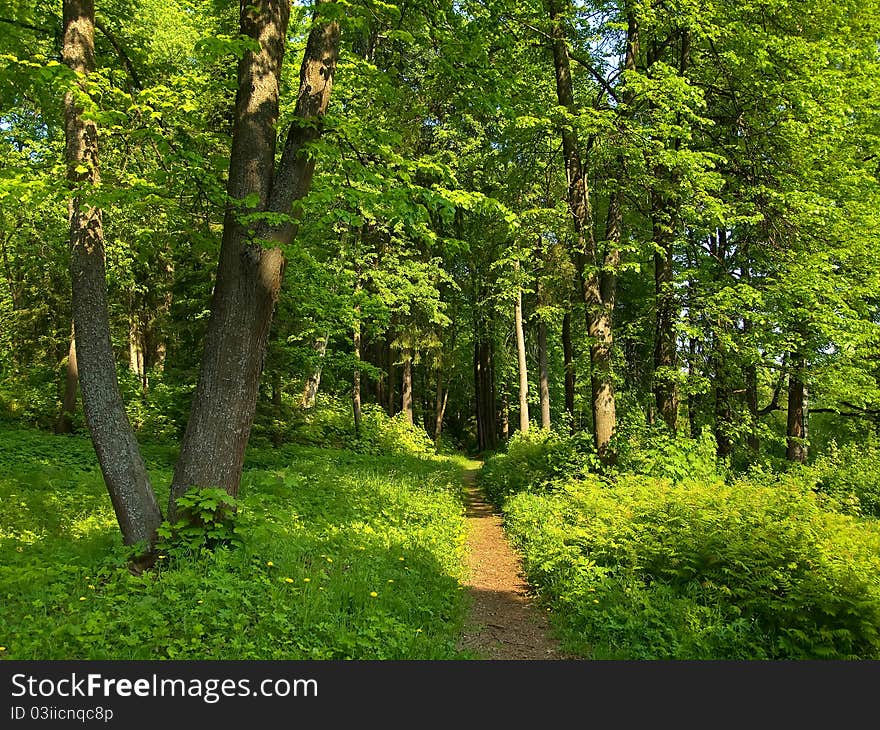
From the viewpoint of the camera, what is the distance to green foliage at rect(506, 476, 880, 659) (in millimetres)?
5215

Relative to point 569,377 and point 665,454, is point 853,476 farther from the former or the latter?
point 569,377

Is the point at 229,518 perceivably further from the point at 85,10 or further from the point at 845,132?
the point at 845,132

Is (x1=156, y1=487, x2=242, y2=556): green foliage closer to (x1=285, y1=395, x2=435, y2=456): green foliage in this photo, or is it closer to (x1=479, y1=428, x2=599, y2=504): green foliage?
(x1=479, y1=428, x2=599, y2=504): green foliage

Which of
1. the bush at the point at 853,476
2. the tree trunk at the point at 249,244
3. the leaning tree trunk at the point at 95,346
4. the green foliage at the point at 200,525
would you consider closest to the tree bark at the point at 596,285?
the bush at the point at 853,476

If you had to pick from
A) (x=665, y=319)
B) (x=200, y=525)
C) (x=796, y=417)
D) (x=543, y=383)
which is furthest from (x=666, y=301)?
(x=543, y=383)

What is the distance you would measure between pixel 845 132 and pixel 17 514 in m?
17.4

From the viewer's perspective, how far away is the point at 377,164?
6.14 m

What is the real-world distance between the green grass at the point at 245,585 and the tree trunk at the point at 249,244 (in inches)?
36.4

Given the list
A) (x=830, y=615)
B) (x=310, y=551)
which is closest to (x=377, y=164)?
(x=310, y=551)

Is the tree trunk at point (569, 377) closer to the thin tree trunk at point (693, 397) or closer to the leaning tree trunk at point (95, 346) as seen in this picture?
the thin tree trunk at point (693, 397)

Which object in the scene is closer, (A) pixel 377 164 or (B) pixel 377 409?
(A) pixel 377 164

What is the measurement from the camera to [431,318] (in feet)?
68.9

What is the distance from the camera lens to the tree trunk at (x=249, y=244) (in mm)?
5766

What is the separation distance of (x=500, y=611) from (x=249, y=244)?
5065mm
